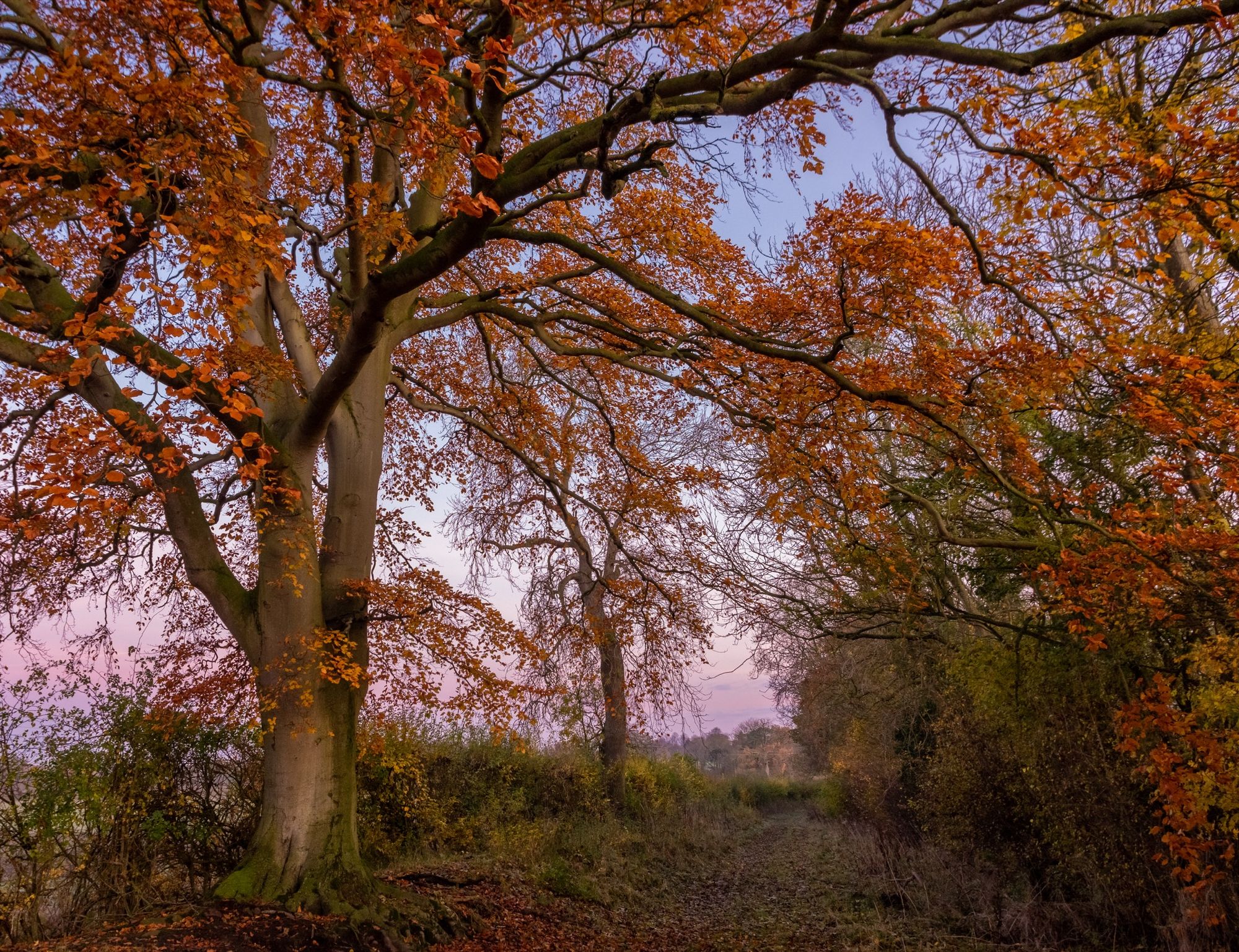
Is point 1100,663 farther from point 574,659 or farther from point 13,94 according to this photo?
point 13,94

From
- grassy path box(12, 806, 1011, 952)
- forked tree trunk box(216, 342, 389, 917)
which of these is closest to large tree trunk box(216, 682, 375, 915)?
forked tree trunk box(216, 342, 389, 917)

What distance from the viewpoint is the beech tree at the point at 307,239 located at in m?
4.36

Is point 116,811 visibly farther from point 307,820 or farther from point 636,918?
point 636,918

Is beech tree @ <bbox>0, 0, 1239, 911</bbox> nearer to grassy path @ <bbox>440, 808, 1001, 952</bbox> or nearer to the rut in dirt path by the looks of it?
grassy path @ <bbox>440, 808, 1001, 952</bbox>

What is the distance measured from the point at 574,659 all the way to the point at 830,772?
1299 centimetres

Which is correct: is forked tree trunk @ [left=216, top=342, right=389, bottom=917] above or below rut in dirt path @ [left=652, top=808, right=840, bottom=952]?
above

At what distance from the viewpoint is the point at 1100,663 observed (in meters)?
6.77

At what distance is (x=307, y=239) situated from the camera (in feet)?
27.2

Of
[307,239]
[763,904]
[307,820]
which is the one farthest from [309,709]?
[763,904]

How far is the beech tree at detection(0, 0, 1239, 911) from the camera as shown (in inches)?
171

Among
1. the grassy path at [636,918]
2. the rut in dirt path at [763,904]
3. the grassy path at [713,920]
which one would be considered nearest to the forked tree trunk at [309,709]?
the grassy path at [636,918]

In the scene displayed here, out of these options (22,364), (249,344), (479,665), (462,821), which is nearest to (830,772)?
(462,821)

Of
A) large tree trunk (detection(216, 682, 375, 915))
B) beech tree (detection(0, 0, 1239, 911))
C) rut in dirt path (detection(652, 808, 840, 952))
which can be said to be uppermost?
beech tree (detection(0, 0, 1239, 911))

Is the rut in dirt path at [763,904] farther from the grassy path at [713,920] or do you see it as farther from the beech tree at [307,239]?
the beech tree at [307,239]
